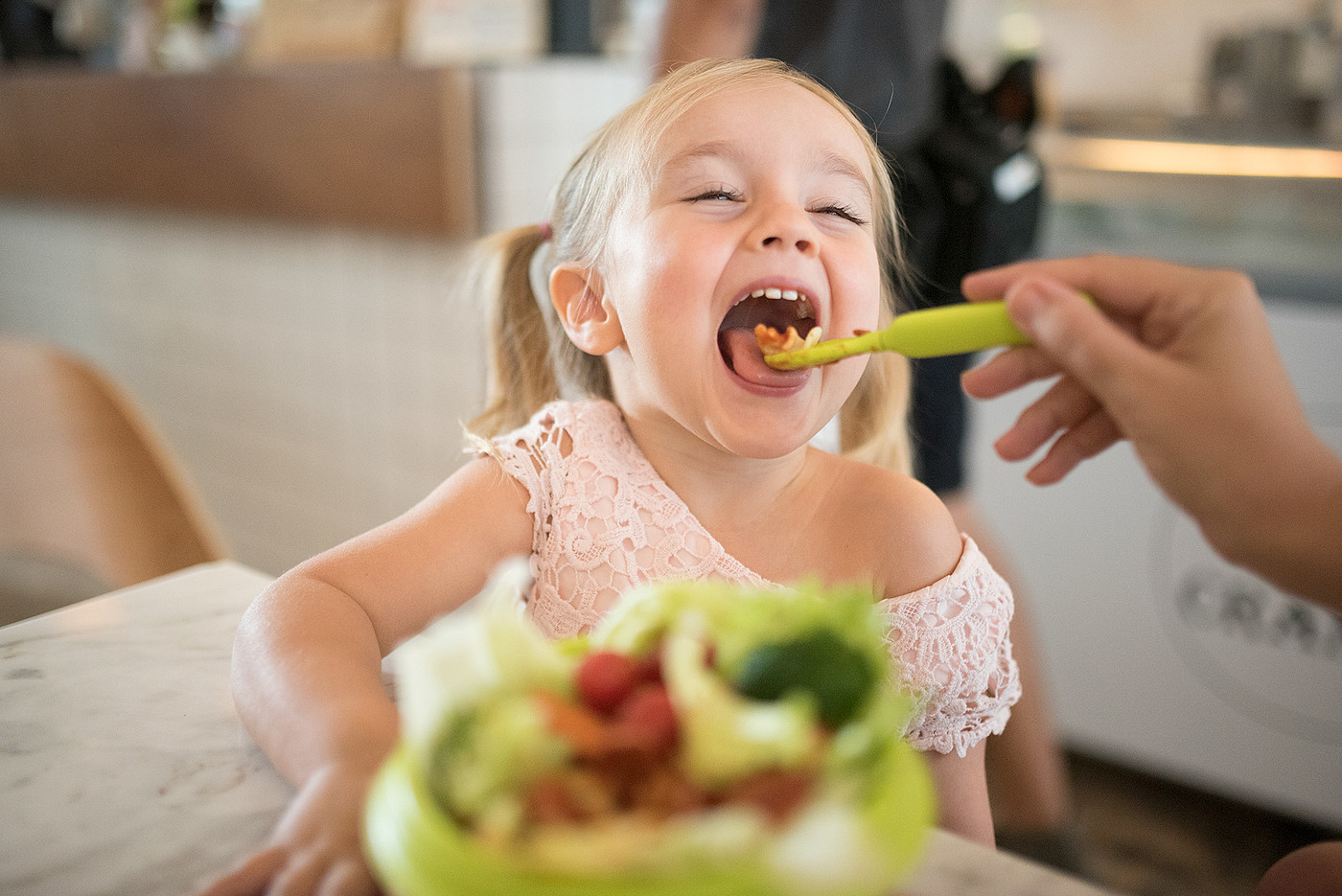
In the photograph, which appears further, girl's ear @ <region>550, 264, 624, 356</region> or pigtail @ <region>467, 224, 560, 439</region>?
pigtail @ <region>467, 224, 560, 439</region>

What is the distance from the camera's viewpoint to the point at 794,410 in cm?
73

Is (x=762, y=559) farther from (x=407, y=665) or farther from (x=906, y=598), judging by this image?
(x=407, y=665)

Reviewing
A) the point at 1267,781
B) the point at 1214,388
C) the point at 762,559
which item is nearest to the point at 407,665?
the point at 1214,388

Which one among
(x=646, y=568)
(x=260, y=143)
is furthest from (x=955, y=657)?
(x=260, y=143)

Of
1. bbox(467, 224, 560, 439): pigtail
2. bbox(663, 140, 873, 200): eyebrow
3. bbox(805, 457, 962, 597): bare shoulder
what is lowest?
bbox(805, 457, 962, 597): bare shoulder

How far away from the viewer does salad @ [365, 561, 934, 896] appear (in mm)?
313

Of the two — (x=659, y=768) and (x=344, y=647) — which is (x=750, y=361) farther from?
(x=659, y=768)

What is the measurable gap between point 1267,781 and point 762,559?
1.32m

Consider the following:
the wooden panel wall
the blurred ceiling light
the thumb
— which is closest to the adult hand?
the thumb

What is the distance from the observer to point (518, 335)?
3.16ft

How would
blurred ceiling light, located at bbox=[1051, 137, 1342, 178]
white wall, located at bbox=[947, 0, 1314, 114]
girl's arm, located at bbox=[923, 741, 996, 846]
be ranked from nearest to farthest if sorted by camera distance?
girl's arm, located at bbox=[923, 741, 996, 846] → blurred ceiling light, located at bbox=[1051, 137, 1342, 178] → white wall, located at bbox=[947, 0, 1314, 114]

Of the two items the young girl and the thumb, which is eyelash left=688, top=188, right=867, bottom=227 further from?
the thumb

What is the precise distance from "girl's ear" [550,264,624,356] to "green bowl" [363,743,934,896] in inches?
19.4

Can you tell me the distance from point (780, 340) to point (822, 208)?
0.31 ft
